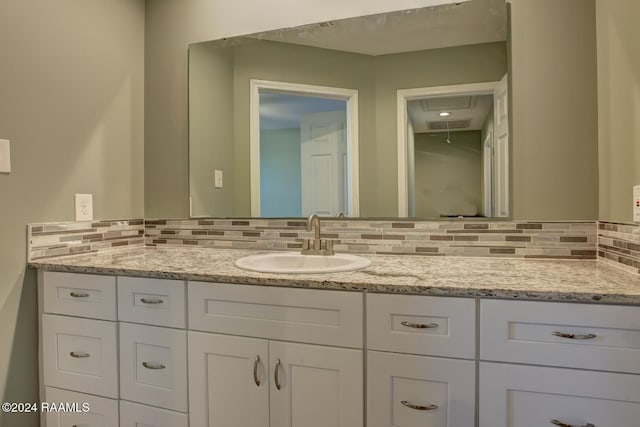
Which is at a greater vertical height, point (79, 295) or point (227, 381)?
point (79, 295)

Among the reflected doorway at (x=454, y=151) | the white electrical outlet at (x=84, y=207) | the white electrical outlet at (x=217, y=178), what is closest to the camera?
the reflected doorway at (x=454, y=151)

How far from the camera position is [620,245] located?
1274mm

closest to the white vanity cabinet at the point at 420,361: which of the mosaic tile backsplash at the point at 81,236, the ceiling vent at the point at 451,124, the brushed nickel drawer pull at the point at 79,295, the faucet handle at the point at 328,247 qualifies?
the faucet handle at the point at 328,247

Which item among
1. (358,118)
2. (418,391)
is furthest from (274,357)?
(358,118)

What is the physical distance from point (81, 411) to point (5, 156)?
0.97 meters

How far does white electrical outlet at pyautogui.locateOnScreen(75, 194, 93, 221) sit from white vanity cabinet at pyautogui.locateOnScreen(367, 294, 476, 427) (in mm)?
1324

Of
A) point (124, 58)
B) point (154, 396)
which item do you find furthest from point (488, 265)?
point (124, 58)

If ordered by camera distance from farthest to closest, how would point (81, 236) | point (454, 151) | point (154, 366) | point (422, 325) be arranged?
point (81, 236)
point (454, 151)
point (154, 366)
point (422, 325)

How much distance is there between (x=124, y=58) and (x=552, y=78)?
192cm

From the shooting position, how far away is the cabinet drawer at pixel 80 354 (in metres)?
1.41

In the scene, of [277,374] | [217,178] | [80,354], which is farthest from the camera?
[217,178]

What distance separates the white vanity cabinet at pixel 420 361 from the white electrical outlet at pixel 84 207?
4.35 feet

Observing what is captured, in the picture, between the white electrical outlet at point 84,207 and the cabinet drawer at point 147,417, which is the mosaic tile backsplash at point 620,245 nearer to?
the cabinet drawer at point 147,417

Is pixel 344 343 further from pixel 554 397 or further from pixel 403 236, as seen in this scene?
pixel 403 236
